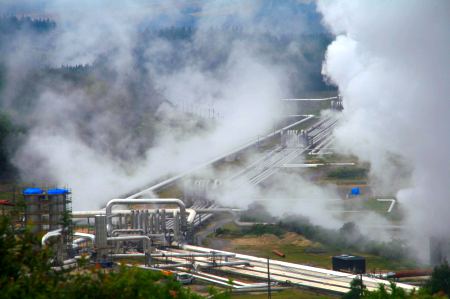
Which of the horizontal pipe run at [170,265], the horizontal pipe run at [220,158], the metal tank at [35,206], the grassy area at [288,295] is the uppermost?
the horizontal pipe run at [220,158]

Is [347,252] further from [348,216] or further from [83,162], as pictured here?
[83,162]

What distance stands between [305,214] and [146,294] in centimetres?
2610

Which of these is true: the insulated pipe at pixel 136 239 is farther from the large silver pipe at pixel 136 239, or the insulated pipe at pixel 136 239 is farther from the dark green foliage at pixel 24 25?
the dark green foliage at pixel 24 25

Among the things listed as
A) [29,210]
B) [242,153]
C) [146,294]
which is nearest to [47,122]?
[242,153]

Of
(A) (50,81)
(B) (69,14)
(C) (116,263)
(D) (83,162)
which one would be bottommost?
(C) (116,263)

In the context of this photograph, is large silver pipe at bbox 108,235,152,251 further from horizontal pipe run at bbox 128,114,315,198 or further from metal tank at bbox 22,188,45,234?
horizontal pipe run at bbox 128,114,315,198

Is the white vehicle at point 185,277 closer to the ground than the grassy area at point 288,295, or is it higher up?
higher up

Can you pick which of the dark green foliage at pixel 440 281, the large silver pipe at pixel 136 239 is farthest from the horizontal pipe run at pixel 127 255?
the dark green foliage at pixel 440 281

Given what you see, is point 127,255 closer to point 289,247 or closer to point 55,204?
point 55,204

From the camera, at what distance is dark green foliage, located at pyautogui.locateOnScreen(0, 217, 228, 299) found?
15.3 m

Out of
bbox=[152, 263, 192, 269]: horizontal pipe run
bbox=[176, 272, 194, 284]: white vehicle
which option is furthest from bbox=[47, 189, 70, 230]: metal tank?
bbox=[176, 272, 194, 284]: white vehicle

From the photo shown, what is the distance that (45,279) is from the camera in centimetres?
1577

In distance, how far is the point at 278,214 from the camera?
143 feet

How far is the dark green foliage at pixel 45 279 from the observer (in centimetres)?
1527
